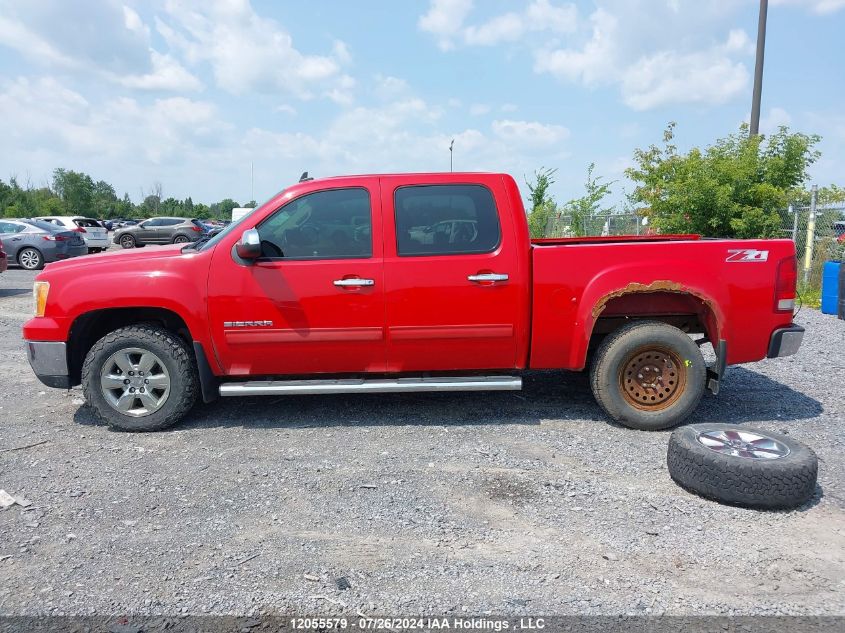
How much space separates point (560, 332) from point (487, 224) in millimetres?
992

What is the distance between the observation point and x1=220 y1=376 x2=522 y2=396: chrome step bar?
4.67 metres

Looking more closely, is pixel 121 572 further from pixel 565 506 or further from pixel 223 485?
pixel 565 506

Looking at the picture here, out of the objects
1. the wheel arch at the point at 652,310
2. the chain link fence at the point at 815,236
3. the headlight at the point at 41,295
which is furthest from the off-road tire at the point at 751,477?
the chain link fence at the point at 815,236

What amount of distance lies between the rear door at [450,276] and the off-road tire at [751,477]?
1562 millimetres

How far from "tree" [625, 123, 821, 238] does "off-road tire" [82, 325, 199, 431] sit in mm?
10514

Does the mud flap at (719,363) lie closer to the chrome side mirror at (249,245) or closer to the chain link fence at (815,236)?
the chrome side mirror at (249,245)

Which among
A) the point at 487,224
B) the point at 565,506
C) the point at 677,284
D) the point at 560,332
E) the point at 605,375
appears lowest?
the point at 565,506

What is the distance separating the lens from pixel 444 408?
17.6ft

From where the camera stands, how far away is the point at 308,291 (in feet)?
15.1

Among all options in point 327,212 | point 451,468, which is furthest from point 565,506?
point 327,212

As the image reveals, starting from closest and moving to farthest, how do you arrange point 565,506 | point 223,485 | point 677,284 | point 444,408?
point 565,506
point 223,485
point 677,284
point 444,408

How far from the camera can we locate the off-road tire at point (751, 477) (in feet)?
11.2

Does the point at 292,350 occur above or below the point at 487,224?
below

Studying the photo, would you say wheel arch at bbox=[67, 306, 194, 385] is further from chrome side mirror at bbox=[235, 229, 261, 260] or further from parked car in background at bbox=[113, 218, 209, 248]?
parked car in background at bbox=[113, 218, 209, 248]
